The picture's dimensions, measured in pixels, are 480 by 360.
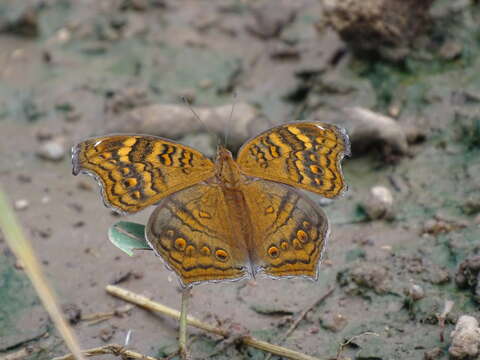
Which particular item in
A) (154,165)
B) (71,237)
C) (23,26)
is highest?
(154,165)

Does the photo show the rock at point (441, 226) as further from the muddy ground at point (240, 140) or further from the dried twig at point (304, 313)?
the dried twig at point (304, 313)

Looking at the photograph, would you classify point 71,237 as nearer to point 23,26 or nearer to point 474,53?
point 23,26

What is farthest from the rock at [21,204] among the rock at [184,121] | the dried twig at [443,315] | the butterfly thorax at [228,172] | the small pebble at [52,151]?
the dried twig at [443,315]

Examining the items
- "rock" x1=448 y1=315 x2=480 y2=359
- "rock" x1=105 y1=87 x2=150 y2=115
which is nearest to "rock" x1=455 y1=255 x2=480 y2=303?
"rock" x1=448 y1=315 x2=480 y2=359

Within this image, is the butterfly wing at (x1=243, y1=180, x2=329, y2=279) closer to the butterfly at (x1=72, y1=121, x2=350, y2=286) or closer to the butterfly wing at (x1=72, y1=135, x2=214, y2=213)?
the butterfly at (x1=72, y1=121, x2=350, y2=286)

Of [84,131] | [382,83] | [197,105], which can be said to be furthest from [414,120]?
[84,131]
